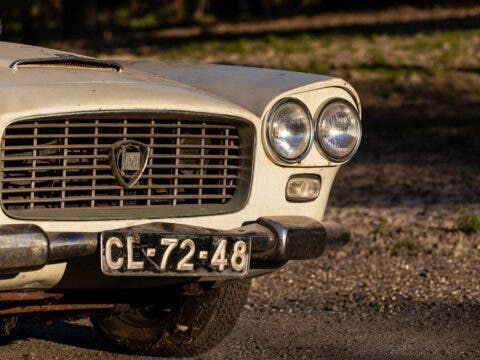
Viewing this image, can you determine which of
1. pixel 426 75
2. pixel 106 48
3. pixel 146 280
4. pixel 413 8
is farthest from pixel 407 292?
pixel 413 8

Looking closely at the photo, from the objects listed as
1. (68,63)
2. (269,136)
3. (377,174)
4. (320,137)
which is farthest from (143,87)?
(377,174)

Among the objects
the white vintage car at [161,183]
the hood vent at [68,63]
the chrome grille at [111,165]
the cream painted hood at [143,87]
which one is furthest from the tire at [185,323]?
the hood vent at [68,63]

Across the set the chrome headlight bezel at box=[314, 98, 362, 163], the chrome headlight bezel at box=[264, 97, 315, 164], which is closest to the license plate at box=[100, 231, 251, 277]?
the chrome headlight bezel at box=[264, 97, 315, 164]

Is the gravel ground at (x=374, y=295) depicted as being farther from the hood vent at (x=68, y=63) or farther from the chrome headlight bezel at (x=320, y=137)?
the hood vent at (x=68, y=63)

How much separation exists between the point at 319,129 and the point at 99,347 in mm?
1365

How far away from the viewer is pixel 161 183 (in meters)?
4.09

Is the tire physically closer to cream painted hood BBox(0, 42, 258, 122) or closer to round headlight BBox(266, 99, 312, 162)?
round headlight BBox(266, 99, 312, 162)

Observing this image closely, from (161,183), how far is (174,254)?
33cm

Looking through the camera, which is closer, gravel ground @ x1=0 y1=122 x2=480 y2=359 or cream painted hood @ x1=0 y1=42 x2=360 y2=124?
cream painted hood @ x1=0 y1=42 x2=360 y2=124

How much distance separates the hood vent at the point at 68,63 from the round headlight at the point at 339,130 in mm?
739

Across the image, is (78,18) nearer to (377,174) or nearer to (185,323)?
(377,174)

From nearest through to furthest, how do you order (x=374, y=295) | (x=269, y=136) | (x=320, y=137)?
1. (x=269, y=136)
2. (x=320, y=137)
3. (x=374, y=295)

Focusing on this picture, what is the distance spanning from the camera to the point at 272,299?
234 inches

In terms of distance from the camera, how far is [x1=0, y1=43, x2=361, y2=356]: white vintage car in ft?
12.4
